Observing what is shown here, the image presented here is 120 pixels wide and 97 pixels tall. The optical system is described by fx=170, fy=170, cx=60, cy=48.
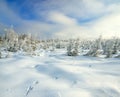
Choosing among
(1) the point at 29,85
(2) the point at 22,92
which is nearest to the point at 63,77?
(1) the point at 29,85

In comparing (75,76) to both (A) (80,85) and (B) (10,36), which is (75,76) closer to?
(A) (80,85)

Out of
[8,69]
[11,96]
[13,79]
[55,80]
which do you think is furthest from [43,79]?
[8,69]

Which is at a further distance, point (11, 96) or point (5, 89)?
point (5, 89)

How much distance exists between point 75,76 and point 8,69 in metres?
3.01

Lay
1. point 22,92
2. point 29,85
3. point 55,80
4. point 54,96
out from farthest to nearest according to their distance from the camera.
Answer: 1. point 55,80
2. point 29,85
3. point 22,92
4. point 54,96

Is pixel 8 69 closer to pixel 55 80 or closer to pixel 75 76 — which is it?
pixel 55 80

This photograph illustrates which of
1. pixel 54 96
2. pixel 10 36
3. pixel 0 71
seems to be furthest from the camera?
pixel 10 36

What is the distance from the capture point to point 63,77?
622cm

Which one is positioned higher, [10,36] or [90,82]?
[10,36]

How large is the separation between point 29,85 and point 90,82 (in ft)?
6.55

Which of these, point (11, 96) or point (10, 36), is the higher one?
point (10, 36)

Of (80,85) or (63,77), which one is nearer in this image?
(80,85)

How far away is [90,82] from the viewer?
5652 mm

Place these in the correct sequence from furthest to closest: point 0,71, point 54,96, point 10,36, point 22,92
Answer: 1. point 10,36
2. point 0,71
3. point 22,92
4. point 54,96
